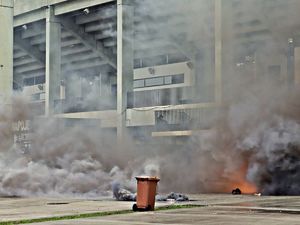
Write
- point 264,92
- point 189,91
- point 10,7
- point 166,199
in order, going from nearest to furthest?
point 166,199
point 264,92
point 189,91
point 10,7

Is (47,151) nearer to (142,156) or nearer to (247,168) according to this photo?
(142,156)

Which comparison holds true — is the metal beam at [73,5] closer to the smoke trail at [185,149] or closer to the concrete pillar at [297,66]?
the smoke trail at [185,149]

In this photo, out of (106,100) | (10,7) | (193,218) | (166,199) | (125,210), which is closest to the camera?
(193,218)

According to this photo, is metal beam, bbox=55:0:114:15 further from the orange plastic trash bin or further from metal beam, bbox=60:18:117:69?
the orange plastic trash bin

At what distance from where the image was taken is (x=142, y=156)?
2184 cm

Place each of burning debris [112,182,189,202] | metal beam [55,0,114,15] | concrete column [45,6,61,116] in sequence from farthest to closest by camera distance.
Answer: concrete column [45,6,61,116] → metal beam [55,0,114,15] → burning debris [112,182,189,202]

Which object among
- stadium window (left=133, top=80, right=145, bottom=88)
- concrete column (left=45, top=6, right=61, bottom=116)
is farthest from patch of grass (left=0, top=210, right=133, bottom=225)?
stadium window (left=133, top=80, right=145, bottom=88)

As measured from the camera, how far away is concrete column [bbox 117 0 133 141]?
71.7ft

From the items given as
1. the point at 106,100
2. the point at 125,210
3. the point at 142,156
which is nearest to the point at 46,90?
the point at 106,100

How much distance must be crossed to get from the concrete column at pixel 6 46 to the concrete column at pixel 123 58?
12.9ft

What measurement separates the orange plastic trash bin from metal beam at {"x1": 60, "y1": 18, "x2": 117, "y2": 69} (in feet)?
35.3

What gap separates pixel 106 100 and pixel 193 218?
52.4 feet

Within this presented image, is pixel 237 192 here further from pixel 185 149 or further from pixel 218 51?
pixel 218 51

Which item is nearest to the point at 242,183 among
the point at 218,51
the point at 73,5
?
the point at 218,51
